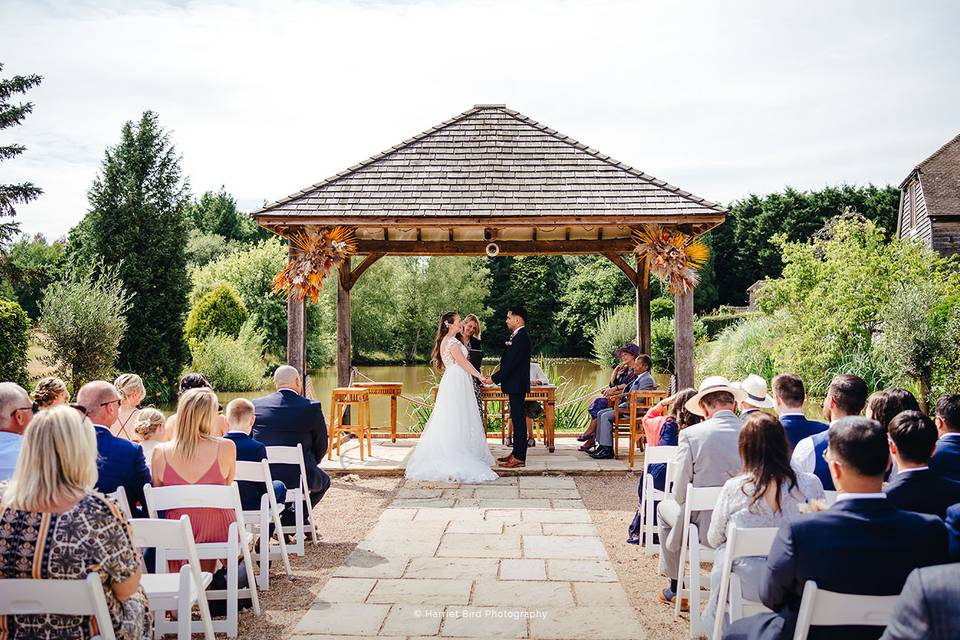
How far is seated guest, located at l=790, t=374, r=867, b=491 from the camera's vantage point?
15.2 feet

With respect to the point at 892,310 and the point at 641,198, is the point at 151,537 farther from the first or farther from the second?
the point at 892,310

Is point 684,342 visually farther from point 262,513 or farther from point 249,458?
point 262,513

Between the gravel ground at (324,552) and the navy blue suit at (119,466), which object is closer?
the navy blue suit at (119,466)

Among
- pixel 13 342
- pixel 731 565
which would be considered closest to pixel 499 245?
pixel 731 565

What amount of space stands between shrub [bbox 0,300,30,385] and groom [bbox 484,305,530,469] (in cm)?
984

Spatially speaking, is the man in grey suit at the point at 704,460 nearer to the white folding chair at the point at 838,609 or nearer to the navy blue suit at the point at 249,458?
the white folding chair at the point at 838,609

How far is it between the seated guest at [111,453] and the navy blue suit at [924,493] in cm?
393

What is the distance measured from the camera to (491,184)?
10.6 m

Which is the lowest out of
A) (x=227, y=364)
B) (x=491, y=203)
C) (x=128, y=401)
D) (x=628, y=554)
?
(x=628, y=554)

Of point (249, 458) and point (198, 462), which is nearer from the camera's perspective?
point (198, 462)

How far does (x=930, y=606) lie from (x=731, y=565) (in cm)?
186

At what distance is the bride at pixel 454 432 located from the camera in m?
8.89

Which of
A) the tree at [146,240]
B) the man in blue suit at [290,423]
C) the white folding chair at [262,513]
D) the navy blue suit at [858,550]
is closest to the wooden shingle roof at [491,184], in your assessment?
the man in blue suit at [290,423]

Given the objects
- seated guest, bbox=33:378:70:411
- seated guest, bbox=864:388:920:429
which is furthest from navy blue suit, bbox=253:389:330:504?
seated guest, bbox=864:388:920:429
